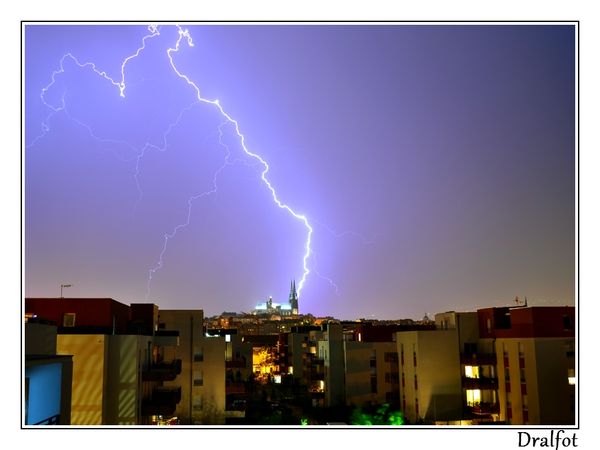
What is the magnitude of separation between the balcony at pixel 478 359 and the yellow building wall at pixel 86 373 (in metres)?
12.9

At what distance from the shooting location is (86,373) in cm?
1194

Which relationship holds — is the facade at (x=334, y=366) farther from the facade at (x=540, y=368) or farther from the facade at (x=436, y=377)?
the facade at (x=540, y=368)

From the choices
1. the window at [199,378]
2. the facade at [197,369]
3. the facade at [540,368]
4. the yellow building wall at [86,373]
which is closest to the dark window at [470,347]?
the facade at [540,368]

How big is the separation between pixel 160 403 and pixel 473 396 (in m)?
11.2

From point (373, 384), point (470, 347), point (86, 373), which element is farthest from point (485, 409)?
point (86, 373)

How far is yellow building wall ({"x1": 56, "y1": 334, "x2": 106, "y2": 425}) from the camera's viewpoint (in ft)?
38.4

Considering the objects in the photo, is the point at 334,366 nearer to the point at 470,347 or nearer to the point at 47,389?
the point at 470,347

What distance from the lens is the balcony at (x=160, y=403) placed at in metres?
14.3

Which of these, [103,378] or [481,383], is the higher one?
[103,378]

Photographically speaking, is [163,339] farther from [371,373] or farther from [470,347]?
[470,347]

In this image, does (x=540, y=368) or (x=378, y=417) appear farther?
(x=378, y=417)

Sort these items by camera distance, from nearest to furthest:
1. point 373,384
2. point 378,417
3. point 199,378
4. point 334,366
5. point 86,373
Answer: point 86,373 < point 199,378 < point 378,417 < point 373,384 < point 334,366

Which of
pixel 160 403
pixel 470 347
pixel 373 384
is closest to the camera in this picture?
pixel 160 403

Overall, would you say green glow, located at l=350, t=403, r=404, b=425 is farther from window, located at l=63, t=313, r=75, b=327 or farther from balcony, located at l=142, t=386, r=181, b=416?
Answer: window, located at l=63, t=313, r=75, b=327
